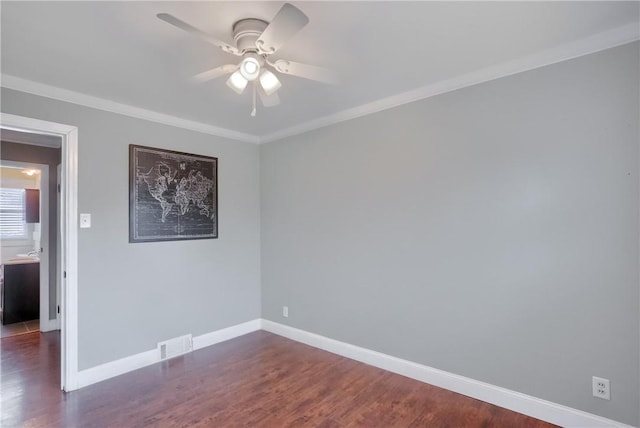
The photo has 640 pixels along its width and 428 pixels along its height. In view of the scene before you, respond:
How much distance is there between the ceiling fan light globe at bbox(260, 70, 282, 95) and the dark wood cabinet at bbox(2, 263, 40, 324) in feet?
15.3

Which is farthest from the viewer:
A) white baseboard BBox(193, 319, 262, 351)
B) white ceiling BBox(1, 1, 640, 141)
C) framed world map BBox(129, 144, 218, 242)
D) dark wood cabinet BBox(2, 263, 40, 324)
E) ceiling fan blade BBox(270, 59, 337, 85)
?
dark wood cabinet BBox(2, 263, 40, 324)

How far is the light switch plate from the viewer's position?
2.65 m

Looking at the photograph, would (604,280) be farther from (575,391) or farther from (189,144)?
(189,144)

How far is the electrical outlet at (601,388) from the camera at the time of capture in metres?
1.89

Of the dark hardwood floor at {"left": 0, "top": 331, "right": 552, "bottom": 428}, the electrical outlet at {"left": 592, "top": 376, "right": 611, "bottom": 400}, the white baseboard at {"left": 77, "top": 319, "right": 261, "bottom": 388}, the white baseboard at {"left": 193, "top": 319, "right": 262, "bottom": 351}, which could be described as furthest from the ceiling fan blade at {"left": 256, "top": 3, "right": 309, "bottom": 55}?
the white baseboard at {"left": 193, "top": 319, "right": 262, "bottom": 351}

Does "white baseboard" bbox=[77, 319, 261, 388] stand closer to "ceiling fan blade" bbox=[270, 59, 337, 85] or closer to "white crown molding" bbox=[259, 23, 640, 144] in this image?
"white crown molding" bbox=[259, 23, 640, 144]

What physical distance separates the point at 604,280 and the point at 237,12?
8.53 ft

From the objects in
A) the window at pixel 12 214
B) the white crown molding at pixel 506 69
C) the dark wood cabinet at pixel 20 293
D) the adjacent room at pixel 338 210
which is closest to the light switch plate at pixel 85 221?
the adjacent room at pixel 338 210

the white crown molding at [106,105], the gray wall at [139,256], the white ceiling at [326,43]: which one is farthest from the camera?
the gray wall at [139,256]

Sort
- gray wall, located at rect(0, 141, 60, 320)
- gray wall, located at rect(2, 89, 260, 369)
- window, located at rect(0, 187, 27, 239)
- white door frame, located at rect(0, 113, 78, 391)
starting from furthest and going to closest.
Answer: window, located at rect(0, 187, 27, 239) < gray wall, located at rect(0, 141, 60, 320) < gray wall, located at rect(2, 89, 260, 369) < white door frame, located at rect(0, 113, 78, 391)

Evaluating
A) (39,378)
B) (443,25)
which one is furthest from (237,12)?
(39,378)

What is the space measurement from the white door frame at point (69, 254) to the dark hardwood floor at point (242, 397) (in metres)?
0.22

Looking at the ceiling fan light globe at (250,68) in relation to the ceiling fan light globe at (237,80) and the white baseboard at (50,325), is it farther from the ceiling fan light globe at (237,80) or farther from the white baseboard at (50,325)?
the white baseboard at (50,325)

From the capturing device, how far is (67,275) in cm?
256
